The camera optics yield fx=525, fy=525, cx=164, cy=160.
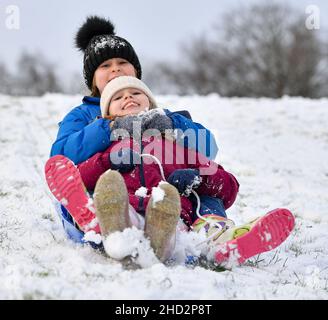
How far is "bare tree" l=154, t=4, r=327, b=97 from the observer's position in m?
27.5

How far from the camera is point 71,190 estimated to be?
7.98 feet

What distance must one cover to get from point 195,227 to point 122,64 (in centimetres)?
145

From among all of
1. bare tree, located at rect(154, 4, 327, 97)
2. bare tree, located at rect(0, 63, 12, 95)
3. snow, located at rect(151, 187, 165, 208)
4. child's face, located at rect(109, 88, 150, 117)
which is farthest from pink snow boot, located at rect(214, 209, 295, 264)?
bare tree, located at rect(0, 63, 12, 95)

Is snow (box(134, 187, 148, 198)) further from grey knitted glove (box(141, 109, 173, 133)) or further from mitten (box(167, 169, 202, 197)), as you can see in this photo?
grey knitted glove (box(141, 109, 173, 133))

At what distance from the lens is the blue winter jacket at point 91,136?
2762 millimetres

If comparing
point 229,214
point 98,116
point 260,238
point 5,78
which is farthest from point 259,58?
point 260,238

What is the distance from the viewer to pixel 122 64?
141 inches

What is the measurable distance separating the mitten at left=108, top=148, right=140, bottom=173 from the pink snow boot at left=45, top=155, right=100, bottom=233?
25cm

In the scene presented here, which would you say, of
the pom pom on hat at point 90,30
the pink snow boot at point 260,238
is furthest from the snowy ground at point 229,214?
the pom pom on hat at point 90,30

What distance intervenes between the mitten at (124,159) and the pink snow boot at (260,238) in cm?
62

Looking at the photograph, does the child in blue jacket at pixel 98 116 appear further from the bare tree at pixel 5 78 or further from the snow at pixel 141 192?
the bare tree at pixel 5 78

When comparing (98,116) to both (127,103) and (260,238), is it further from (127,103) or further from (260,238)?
(260,238)

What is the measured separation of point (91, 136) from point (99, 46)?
1088mm
